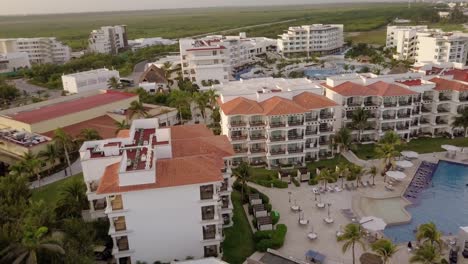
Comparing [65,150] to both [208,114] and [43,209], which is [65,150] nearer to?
[43,209]


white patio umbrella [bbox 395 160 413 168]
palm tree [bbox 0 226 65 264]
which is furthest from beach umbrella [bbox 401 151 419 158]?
palm tree [bbox 0 226 65 264]

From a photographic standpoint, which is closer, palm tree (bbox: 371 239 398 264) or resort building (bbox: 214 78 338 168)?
palm tree (bbox: 371 239 398 264)

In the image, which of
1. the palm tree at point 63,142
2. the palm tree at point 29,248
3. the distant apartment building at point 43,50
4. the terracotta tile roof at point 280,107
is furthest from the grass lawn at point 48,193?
the distant apartment building at point 43,50

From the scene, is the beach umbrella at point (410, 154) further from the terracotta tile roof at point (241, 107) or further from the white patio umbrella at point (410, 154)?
the terracotta tile roof at point (241, 107)

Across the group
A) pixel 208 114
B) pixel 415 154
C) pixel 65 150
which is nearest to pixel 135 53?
pixel 208 114

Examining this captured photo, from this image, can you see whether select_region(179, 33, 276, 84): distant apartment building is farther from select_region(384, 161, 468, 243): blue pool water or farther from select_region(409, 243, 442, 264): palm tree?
select_region(409, 243, 442, 264): palm tree
